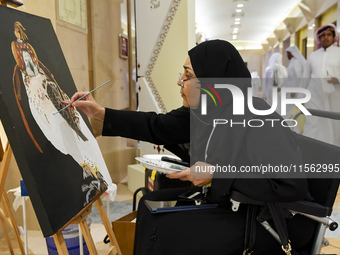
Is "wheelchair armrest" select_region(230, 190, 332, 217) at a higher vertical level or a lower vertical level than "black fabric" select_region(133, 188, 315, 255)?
higher

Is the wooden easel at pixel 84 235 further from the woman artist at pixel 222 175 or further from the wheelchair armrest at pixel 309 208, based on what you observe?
the wheelchair armrest at pixel 309 208

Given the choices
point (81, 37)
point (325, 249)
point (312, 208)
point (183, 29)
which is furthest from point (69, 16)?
point (325, 249)

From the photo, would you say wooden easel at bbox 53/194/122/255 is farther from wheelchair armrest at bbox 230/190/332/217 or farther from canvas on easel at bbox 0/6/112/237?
wheelchair armrest at bbox 230/190/332/217

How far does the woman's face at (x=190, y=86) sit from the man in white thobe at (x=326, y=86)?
3.56 meters

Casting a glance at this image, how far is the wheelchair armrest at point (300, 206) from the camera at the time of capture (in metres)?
1.00

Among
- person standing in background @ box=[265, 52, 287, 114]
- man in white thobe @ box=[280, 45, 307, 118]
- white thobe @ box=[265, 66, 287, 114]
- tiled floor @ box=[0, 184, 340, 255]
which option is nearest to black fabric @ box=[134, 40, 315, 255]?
tiled floor @ box=[0, 184, 340, 255]

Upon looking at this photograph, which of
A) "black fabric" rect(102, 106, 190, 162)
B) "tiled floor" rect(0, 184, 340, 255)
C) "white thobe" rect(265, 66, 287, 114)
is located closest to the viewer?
"black fabric" rect(102, 106, 190, 162)

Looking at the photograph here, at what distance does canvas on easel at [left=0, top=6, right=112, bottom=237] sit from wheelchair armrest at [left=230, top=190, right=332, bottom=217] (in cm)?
55

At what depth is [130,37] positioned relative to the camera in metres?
3.76

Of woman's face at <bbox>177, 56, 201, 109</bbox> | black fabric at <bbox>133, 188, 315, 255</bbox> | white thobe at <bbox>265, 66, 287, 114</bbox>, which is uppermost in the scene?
white thobe at <bbox>265, 66, 287, 114</bbox>

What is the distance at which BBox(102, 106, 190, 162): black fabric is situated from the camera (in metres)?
1.48

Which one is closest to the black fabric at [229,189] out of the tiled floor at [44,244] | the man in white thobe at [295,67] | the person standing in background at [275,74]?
the tiled floor at [44,244]

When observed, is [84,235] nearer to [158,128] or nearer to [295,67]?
[158,128]

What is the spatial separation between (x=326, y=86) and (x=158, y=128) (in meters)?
3.60
